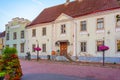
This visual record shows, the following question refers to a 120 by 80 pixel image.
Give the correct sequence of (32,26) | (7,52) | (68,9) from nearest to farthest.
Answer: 1. (7,52)
2. (68,9)
3. (32,26)

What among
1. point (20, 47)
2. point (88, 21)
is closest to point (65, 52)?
point (88, 21)

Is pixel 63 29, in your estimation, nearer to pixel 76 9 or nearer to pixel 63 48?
pixel 63 48

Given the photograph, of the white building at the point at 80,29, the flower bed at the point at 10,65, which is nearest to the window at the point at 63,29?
the white building at the point at 80,29

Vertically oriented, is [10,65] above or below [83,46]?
below

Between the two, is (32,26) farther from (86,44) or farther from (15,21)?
(86,44)

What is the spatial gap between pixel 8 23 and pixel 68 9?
18.6 meters

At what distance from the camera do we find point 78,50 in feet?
117

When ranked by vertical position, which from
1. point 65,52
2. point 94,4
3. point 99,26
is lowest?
point 65,52

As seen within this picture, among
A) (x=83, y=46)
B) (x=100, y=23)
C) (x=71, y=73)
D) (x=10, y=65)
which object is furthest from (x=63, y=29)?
(x=10, y=65)

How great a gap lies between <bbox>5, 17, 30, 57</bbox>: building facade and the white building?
3.12 metres

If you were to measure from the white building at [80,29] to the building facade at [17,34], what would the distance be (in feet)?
10.2

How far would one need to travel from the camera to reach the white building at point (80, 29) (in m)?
31.2

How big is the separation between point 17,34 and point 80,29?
1856cm

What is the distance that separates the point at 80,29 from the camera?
1410 inches
